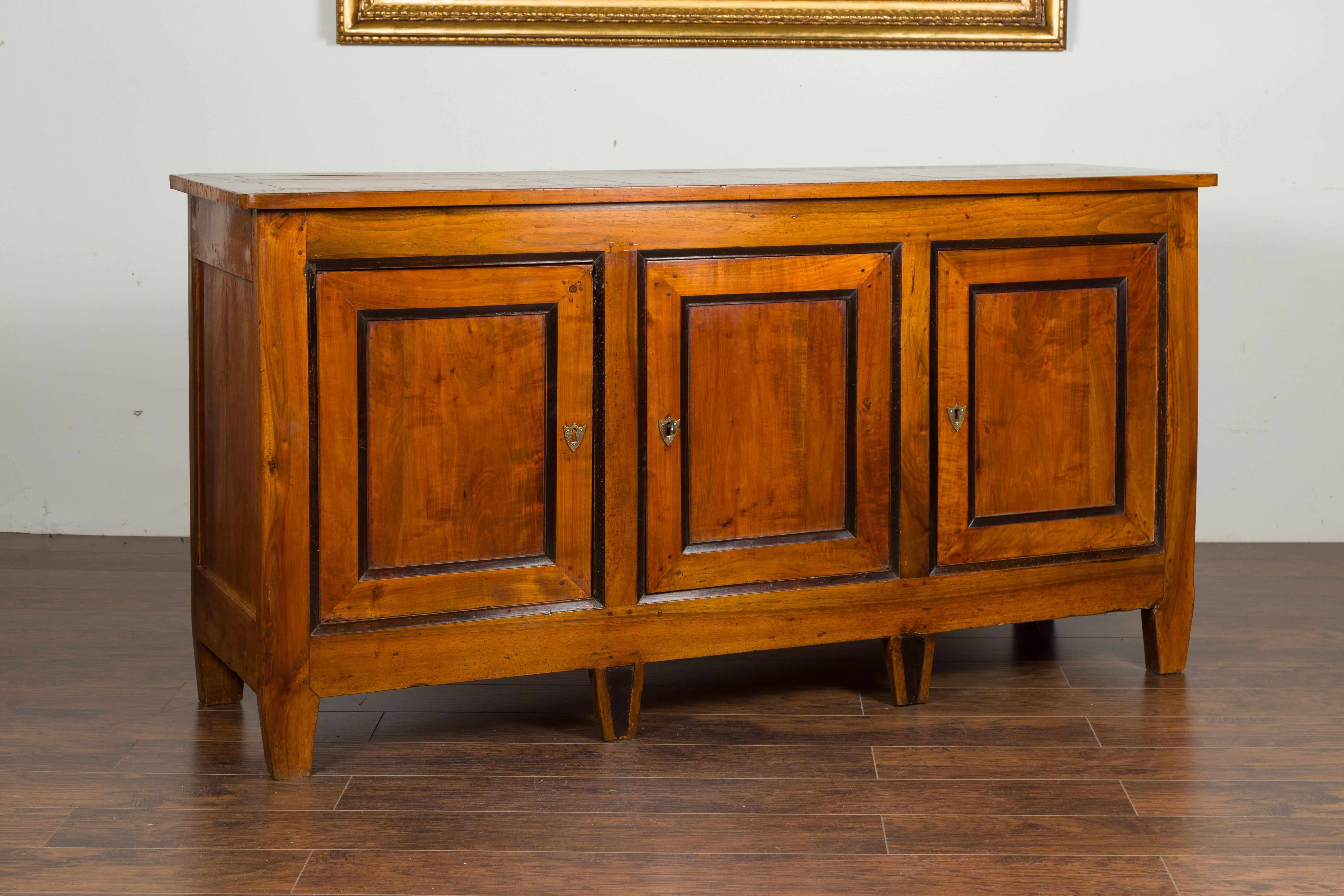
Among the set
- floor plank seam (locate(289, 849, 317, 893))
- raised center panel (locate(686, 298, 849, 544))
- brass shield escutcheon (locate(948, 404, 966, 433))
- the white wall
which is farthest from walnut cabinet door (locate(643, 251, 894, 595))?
the white wall

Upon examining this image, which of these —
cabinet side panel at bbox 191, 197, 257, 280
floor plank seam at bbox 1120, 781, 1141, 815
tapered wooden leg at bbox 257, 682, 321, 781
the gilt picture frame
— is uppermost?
the gilt picture frame

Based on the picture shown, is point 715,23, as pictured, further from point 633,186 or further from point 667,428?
point 667,428

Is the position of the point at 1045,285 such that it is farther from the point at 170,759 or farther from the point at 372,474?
the point at 170,759

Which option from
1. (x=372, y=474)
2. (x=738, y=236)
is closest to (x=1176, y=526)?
(x=738, y=236)

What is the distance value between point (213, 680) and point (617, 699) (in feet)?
2.30

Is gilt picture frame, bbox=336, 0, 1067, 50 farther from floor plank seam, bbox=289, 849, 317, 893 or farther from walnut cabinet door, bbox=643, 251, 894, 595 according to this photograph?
floor plank seam, bbox=289, 849, 317, 893

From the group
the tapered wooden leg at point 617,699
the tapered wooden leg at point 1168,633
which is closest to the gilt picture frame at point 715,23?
the tapered wooden leg at point 1168,633

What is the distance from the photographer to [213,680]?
8.41ft

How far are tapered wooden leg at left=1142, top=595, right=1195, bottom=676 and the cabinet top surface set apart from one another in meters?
0.75

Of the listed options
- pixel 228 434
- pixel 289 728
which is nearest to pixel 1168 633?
pixel 289 728

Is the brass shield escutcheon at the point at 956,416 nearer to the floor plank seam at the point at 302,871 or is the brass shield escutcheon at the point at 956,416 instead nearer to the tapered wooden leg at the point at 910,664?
the tapered wooden leg at the point at 910,664

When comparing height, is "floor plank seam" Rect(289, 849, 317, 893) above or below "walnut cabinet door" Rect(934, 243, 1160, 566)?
below

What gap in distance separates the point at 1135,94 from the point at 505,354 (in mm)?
2070

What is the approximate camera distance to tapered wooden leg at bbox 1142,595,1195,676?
108 inches
